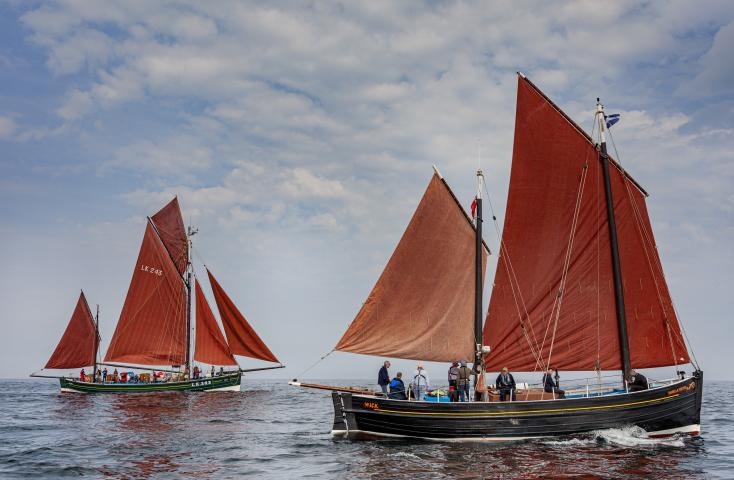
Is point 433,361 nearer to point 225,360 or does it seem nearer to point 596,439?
point 596,439

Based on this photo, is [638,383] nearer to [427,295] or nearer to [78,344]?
[427,295]

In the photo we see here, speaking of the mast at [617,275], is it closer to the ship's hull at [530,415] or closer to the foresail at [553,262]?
the foresail at [553,262]

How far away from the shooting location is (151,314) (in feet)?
220

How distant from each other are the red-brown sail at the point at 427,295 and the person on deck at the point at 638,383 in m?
7.25

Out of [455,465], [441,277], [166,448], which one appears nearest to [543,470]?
[455,465]

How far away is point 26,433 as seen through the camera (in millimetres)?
36938

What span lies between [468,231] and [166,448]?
17.3 meters

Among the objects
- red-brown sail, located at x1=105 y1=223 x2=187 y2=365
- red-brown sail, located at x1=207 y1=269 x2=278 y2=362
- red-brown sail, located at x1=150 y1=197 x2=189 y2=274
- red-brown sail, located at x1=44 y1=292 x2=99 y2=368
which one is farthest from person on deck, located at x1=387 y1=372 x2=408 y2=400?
red-brown sail, located at x1=44 y1=292 x2=99 y2=368

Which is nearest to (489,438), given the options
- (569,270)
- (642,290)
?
(569,270)

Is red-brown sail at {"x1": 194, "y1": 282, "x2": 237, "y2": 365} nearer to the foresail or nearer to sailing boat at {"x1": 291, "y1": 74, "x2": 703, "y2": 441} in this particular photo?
sailing boat at {"x1": 291, "y1": 74, "x2": 703, "y2": 441}

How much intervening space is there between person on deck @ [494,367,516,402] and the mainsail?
125 centimetres

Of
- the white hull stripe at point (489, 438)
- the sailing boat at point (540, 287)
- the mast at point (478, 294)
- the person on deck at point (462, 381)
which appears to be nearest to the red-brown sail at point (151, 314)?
the sailing boat at point (540, 287)

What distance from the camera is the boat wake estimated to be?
2855 centimetres

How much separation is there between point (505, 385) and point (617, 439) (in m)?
5.24
